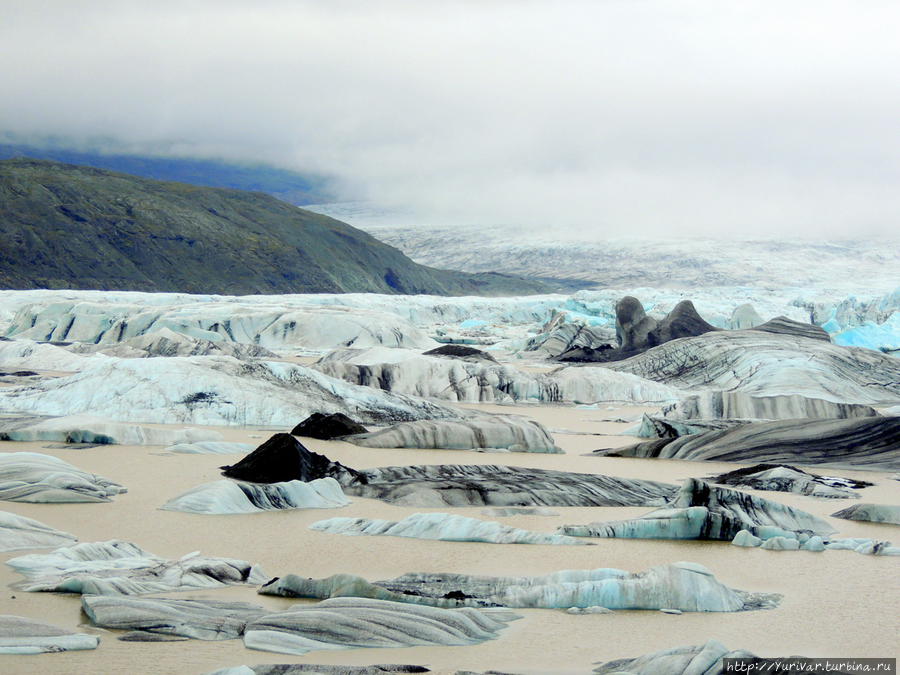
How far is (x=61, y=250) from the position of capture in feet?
237

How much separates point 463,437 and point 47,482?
4.56 m

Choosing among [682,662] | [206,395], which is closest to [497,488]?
[682,662]

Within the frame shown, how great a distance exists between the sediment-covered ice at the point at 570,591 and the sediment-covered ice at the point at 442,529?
1071 millimetres

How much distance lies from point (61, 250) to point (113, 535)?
72.2 m

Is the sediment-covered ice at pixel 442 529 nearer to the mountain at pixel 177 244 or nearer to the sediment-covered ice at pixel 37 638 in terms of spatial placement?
the sediment-covered ice at pixel 37 638

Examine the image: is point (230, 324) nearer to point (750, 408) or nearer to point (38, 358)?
point (38, 358)

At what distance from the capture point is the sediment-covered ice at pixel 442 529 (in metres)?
5.59

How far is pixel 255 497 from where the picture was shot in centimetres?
646

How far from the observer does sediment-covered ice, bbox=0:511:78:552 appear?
5035mm

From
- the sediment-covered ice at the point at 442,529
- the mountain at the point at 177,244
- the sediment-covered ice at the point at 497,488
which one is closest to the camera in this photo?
the sediment-covered ice at the point at 442,529

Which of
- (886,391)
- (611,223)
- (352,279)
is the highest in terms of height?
(611,223)

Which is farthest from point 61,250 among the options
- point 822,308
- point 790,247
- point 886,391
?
point 790,247

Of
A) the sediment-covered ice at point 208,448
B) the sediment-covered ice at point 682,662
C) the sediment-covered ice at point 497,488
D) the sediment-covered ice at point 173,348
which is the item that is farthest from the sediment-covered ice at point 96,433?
the sediment-covered ice at point 173,348

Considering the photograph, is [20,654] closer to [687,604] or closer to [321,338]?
[687,604]
